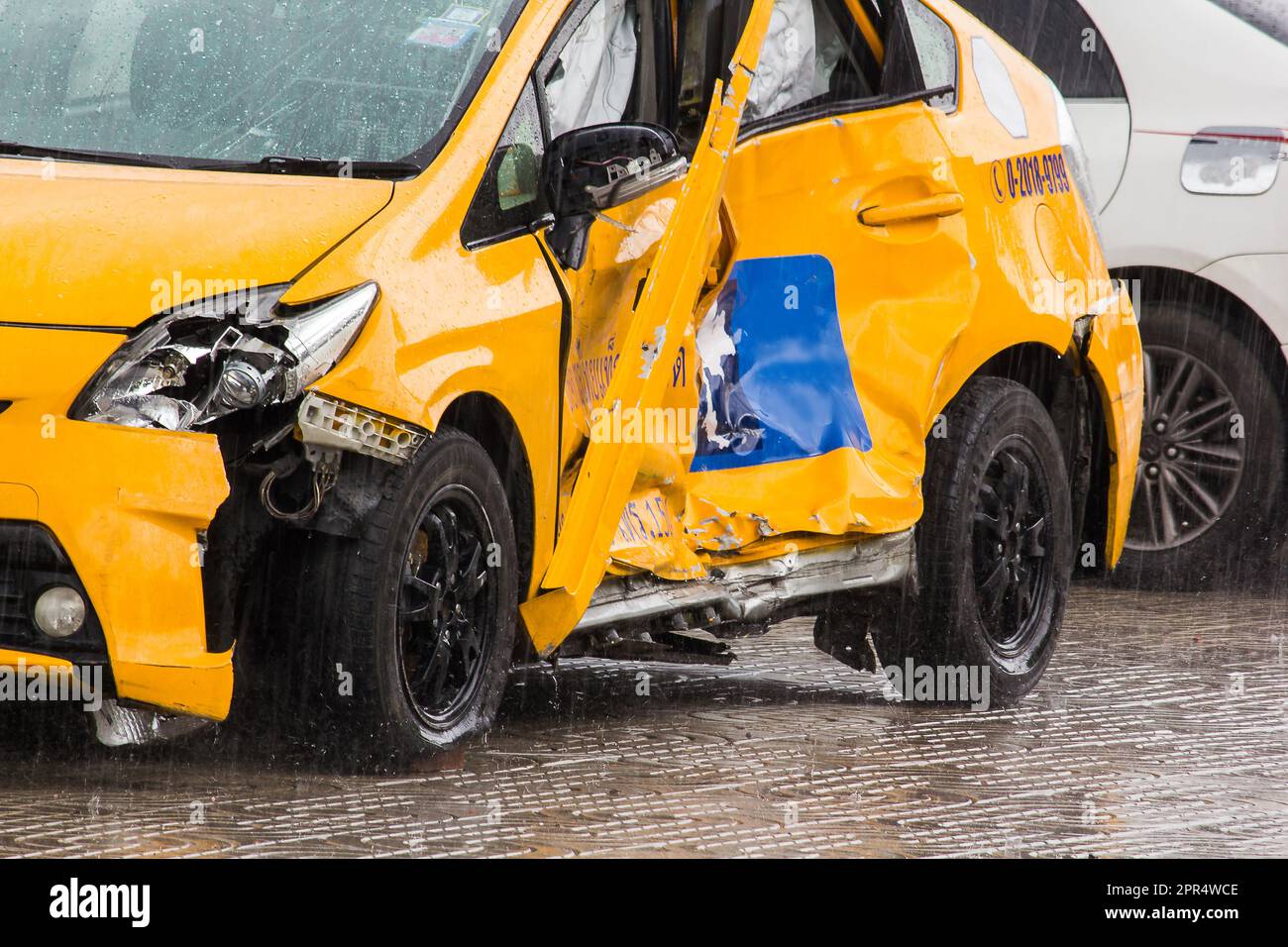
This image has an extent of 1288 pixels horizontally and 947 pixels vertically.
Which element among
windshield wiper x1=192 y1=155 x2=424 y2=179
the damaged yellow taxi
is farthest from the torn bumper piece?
windshield wiper x1=192 y1=155 x2=424 y2=179

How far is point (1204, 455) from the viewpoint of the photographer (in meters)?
9.47

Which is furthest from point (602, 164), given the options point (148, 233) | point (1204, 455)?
point (1204, 455)

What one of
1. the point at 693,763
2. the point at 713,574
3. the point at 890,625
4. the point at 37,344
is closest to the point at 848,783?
the point at 693,763

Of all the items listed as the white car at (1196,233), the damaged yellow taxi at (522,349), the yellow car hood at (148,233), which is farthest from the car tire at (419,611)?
the white car at (1196,233)

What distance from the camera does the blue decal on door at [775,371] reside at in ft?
21.6

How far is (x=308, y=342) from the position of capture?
16.0ft

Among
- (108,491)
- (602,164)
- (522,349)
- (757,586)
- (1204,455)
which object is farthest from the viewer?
(1204,455)

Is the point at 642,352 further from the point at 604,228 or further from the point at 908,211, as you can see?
the point at 908,211

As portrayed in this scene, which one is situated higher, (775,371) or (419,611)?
(775,371)

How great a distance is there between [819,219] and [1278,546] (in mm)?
3700

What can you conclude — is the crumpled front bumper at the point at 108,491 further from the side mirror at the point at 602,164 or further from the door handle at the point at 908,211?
the door handle at the point at 908,211

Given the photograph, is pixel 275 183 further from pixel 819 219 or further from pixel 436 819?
pixel 819 219

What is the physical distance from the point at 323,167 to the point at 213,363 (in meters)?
0.78

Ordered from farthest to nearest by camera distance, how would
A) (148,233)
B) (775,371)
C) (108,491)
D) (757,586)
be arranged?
1. (775,371)
2. (757,586)
3. (148,233)
4. (108,491)
